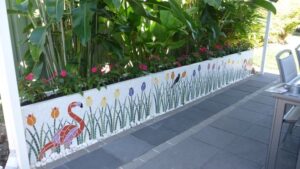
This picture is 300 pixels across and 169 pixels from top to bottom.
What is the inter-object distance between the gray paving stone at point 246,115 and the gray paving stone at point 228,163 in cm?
89

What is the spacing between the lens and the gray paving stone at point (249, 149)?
225 centimetres

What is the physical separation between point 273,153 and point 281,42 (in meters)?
7.19

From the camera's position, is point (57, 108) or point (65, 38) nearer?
point (57, 108)

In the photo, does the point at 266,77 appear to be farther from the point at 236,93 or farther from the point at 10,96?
the point at 10,96

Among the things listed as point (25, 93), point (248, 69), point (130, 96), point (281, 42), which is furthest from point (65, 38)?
point (281, 42)

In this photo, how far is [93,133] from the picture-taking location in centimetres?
246

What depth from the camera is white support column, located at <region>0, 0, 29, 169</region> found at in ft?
5.55

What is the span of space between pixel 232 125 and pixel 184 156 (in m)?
0.89

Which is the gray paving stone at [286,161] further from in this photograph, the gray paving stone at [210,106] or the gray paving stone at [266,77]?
the gray paving stone at [266,77]

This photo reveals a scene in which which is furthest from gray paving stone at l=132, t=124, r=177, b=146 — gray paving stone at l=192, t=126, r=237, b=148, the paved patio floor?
gray paving stone at l=192, t=126, r=237, b=148

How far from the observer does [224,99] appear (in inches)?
143

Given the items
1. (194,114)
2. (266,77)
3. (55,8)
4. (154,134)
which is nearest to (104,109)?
(154,134)

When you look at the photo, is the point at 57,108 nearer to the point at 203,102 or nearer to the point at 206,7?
the point at 203,102

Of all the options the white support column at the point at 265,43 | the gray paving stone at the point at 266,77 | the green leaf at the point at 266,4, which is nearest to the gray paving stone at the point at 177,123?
the green leaf at the point at 266,4
